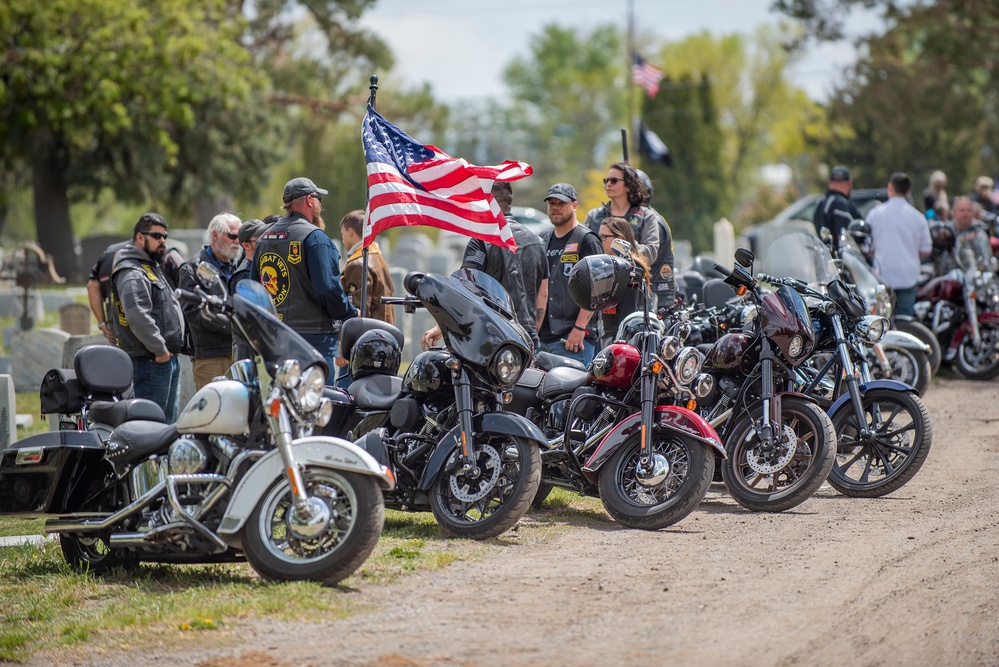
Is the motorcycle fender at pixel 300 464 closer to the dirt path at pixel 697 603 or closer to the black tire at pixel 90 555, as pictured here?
the dirt path at pixel 697 603

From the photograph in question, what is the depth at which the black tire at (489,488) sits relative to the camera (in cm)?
654

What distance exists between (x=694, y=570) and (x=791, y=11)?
1073 inches

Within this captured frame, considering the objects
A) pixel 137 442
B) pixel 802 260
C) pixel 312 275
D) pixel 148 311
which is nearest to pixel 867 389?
pixel 802 260

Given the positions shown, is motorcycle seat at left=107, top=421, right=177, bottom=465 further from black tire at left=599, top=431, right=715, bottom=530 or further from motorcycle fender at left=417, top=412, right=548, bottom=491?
black tire at left=599, top=431, right=715, bottom=530

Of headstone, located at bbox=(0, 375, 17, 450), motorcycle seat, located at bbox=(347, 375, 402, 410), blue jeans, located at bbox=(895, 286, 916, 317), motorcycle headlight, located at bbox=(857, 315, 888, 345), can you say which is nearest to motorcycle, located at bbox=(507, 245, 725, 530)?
motorcycle seat, located at bbox=(347, 375, 402, 410)

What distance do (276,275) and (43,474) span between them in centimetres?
236

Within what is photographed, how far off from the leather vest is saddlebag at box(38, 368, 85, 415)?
66.4 inches

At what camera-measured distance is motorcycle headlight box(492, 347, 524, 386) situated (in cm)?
670

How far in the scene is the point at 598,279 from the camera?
287 inches

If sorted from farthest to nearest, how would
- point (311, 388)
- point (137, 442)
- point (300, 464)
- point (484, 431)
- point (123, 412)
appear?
point (484, 431) < point (123, 412) < point (137, 442) < point (311, 388) < point (300, 464)

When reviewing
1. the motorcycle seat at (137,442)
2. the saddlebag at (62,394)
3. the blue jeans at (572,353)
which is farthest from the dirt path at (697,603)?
the saddlebag at (62,394)

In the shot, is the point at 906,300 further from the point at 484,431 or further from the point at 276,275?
the point at 484,431

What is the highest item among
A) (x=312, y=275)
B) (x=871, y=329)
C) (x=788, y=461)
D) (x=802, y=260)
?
(x=802, y=260)

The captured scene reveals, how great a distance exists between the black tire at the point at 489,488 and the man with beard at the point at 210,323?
240 centimetres
